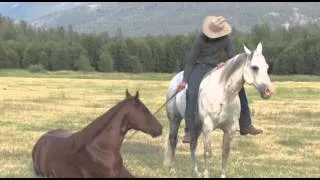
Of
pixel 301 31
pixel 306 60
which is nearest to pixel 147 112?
pixel 306 60

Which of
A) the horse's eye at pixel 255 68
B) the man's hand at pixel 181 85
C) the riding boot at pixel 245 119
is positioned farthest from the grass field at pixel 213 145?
the horse's eye at pixel 255 68

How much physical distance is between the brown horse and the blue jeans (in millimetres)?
2798

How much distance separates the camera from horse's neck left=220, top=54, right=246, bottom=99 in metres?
10.5

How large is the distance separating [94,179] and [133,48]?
4302 inches

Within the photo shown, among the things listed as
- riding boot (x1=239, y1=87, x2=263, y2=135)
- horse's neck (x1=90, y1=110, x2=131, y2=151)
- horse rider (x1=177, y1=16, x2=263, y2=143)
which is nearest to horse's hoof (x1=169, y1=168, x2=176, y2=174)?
horse rider (x1=177, y1=16, x2=263, y2=143)

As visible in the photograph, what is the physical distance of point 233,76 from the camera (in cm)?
1062

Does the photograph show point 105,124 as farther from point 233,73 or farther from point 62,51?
point 62,51

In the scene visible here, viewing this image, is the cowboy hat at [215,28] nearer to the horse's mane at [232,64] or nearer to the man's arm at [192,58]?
the man's arm at [192,58]

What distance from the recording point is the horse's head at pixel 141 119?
8188 millimetres

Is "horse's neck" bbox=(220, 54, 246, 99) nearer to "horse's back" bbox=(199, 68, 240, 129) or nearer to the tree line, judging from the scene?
"horse's back" bbox=(199, 68, 240, 129)

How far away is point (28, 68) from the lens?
4254 inches

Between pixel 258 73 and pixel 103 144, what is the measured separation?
3.33 meters

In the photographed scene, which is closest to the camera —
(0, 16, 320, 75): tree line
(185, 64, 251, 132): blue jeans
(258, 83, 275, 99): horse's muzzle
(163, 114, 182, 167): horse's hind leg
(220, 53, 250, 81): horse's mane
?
(258, 83, 275, 99): horse's muzzle

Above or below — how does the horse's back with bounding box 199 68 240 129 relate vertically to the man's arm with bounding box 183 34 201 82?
below
